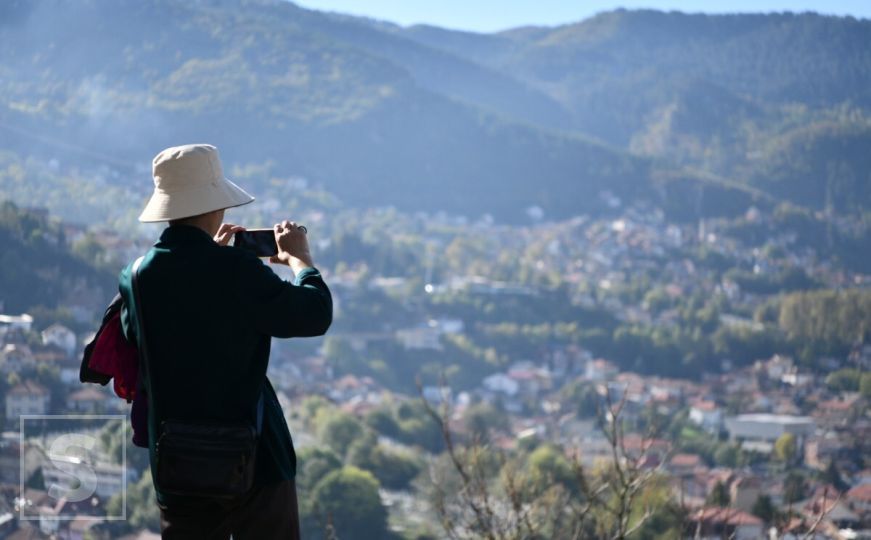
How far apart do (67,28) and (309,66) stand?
12.9 m

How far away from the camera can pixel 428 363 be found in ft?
96.1

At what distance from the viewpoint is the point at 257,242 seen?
1.80 meters

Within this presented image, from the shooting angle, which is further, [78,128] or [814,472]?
[78,128]

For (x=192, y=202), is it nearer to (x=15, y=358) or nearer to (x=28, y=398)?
(x=28, y=398)

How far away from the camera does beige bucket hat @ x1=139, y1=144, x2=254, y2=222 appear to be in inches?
68.0

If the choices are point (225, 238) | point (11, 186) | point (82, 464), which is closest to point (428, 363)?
point (11, 186)

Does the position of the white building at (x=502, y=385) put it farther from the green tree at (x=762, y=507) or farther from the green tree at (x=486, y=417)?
the green tree at (x=762, y=507)

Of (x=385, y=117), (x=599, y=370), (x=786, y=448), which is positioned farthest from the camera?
(x=385, y=117)

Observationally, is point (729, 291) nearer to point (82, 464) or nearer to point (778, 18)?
point (82, 464)

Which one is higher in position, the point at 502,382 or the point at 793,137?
the point at 793,137

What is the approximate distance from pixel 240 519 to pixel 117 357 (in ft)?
0.93

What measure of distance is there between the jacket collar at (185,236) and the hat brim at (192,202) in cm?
2

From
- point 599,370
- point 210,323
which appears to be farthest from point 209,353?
point 599,370
